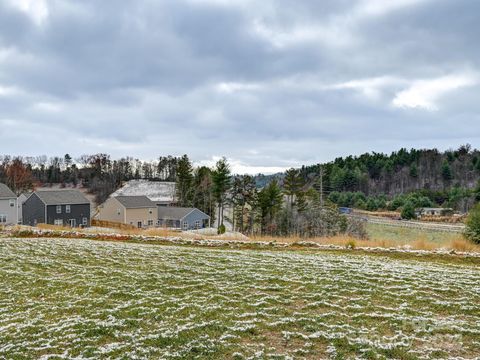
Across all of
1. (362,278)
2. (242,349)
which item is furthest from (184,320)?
(362,278)

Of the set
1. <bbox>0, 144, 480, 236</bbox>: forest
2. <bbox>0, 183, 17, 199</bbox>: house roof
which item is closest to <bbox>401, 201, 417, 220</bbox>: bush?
<bbox>0, 144, 480, 236</bbox>: forest

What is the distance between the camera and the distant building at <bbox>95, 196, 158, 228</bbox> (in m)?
55.0

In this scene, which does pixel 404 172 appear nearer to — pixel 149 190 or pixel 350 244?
pixel 149 190

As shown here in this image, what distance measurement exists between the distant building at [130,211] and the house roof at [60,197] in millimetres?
4159

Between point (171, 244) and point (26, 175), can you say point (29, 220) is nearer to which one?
point (26, 175)

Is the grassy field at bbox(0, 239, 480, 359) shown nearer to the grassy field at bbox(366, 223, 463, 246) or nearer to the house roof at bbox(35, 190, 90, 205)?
the grassy field at bbox(366, 223, 463, 246)

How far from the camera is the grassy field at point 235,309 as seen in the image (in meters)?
6.21

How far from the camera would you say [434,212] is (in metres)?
77.2

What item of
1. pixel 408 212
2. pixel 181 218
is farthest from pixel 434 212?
pixel 181 218

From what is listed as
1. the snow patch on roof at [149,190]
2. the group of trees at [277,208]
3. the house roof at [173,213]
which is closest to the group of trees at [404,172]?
the snow patch on roof at [149,190]

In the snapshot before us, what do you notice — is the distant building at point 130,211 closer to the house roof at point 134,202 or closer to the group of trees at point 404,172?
the house roof at point 134,202

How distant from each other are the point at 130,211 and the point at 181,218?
7.57 meters

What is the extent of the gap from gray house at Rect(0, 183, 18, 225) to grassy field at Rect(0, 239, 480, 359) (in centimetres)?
3873

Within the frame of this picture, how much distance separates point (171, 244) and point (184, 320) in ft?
42.2
